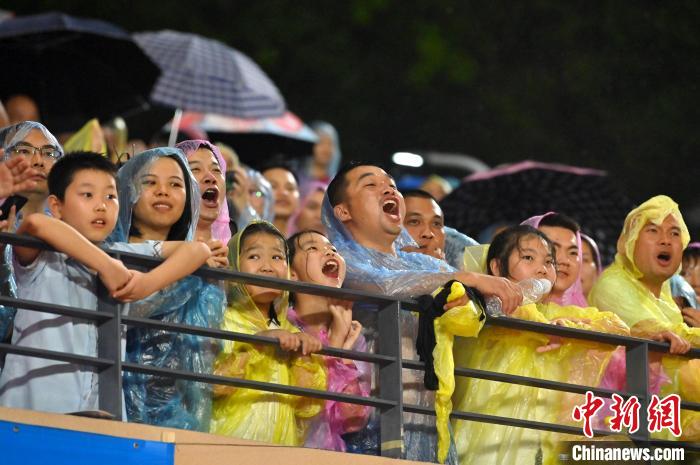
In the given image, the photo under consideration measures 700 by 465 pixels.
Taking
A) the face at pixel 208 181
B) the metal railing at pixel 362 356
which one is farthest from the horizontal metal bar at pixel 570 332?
the face at pixel 208 181

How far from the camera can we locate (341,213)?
8.01 metres

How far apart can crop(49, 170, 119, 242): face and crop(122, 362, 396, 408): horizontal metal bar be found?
572mm

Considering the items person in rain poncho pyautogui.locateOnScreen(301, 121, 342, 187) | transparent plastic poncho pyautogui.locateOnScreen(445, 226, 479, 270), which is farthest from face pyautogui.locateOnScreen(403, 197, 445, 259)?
person in rain poncho pyautogui.locateOnScreen(301, 121, 342, 187)

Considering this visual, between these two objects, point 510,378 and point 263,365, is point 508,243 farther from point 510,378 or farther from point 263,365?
point 263,365

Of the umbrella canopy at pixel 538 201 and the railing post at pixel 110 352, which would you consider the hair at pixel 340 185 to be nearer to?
the railing post at pixel 110 352

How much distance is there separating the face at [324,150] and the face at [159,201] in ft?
22.6

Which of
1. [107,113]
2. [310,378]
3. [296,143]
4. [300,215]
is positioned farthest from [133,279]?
[296,143]

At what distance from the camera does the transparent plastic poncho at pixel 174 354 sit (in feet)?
22.2

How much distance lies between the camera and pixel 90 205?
6.67 metres

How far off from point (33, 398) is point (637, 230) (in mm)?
3595

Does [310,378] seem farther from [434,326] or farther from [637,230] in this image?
[637,230]

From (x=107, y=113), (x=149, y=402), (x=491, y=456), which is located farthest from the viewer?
(x=107, y=113)

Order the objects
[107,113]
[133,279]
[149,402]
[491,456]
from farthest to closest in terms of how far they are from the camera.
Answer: [107,113] < [491,456] < [149,402] < [133,279]

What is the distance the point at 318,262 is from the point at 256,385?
3.24 feet
